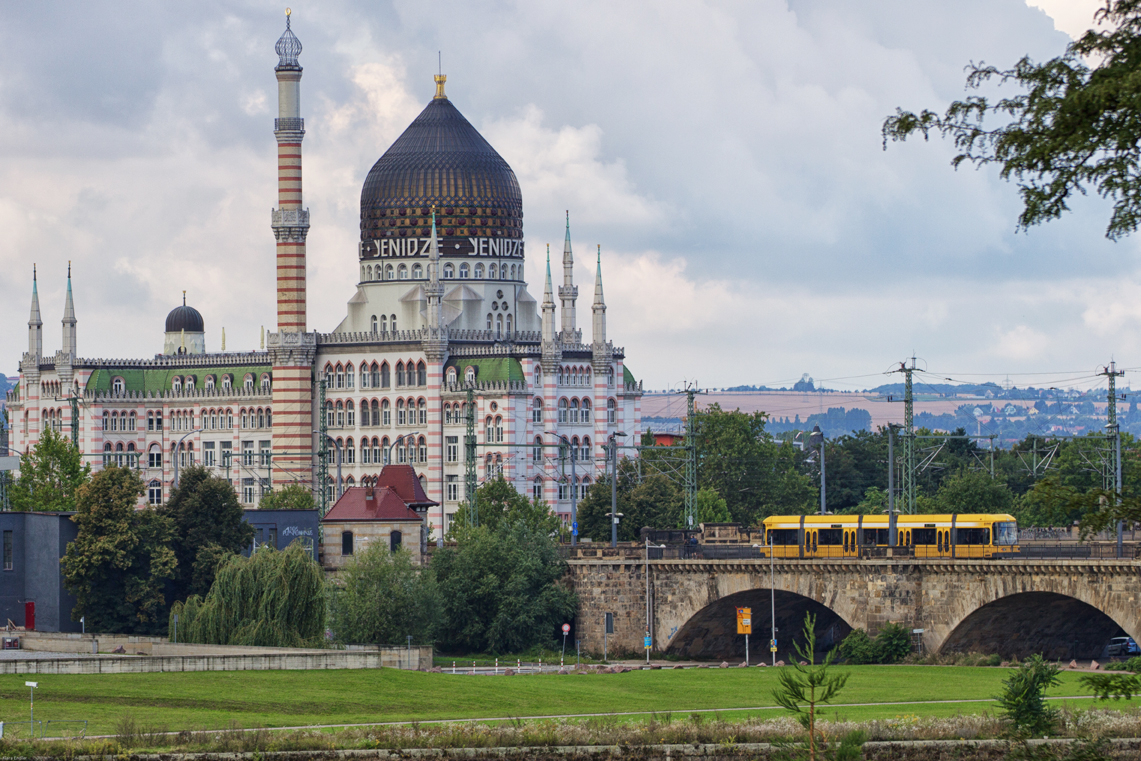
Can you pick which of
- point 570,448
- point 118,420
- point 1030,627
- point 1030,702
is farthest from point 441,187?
point 1030,702

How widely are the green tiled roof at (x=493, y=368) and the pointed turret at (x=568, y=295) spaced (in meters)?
6.06

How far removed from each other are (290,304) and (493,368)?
17418 mm

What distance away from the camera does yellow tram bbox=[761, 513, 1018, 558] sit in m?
95.0

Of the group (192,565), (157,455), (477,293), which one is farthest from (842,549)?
(157,455)

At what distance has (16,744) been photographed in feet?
182

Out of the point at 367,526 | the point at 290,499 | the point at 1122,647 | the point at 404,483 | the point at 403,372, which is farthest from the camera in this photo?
the point at 403,372

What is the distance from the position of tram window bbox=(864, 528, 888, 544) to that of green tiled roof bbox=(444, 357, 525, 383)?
5628 centimetres

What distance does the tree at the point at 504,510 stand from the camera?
12706 centimetres

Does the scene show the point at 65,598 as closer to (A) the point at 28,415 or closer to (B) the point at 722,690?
(B) the point at 722,690

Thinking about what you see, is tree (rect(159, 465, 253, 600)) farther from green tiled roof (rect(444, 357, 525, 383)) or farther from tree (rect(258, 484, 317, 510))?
green tiled roof (rect(444, 357, 525, 383))

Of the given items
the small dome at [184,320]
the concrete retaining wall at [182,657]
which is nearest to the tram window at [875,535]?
the concrete retaining wall at [182,657]

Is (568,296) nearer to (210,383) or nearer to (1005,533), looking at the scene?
(210,383)

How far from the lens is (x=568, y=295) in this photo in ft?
523

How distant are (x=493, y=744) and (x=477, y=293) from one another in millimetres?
107798
